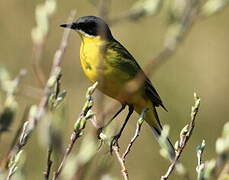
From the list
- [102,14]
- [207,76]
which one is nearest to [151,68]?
[102,14]

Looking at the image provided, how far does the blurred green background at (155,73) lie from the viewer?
24.8ft

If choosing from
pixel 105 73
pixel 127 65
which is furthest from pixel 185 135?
pixel 127 65

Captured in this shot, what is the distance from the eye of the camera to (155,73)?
28.0ft

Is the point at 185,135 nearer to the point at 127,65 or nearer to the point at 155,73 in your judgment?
the point at 127,65

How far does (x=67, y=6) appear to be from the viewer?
31.5 ft

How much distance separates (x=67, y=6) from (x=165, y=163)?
10.1ft

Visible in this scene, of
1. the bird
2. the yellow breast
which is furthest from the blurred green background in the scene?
the yellow breast

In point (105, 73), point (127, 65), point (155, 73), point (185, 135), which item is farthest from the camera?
A: point (155, 73)

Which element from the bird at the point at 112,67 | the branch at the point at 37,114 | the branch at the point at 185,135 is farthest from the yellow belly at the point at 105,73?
the branch at the point at 37,114

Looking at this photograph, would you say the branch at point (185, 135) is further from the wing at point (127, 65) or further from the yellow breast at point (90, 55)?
the wing at point (127, 65)

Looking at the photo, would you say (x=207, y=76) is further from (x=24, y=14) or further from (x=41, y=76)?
(x=41, y=76)

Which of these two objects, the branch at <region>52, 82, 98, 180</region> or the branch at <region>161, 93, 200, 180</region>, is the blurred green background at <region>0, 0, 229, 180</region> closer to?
the branch at <region>161, 93, 200, 180</region>

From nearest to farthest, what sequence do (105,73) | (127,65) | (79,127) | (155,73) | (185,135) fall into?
(79,127) < (185,135) < (105,73) < (127,65) < (155,73)

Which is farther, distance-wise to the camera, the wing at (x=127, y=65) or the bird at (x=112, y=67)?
the wing at (x=127, y=65)
